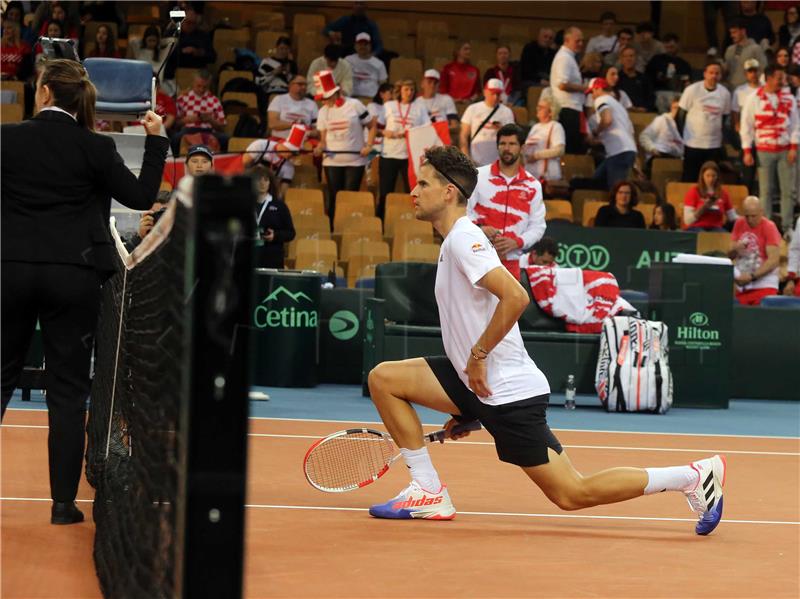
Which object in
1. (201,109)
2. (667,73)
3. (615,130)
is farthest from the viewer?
(667,73)

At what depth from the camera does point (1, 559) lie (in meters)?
4.87

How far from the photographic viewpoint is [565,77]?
15688 millimetres

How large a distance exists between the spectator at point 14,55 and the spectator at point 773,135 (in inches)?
334

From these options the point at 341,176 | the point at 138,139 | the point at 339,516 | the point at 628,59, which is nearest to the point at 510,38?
Answer: the point at 628,59

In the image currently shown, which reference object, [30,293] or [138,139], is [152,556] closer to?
[30,293]

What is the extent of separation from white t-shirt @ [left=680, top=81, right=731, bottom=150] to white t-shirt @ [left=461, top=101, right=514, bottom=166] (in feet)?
8.65

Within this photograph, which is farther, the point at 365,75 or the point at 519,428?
the point at 365,75

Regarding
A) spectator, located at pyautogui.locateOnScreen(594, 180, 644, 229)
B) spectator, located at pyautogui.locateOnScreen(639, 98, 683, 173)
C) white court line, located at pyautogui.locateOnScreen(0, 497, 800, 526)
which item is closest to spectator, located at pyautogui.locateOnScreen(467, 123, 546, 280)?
spectator, located at pyautogui.locateOnScreen(594, 180, 644, 229)

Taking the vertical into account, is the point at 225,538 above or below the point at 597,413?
above

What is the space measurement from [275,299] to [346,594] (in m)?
7.44

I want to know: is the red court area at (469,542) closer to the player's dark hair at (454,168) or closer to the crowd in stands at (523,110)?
the player's dark hair at (454,168)

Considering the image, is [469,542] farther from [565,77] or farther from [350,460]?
[565,77]

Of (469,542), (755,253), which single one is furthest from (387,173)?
(469,542)

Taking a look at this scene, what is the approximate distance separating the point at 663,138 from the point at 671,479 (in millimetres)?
11547
